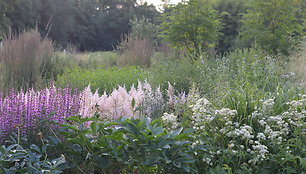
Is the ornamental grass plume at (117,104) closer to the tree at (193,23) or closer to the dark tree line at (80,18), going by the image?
the tree at (193,23)

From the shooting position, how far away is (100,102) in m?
3.44

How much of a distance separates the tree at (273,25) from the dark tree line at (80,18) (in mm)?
23946

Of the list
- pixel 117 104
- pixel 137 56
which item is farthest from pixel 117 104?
pixel 137 56

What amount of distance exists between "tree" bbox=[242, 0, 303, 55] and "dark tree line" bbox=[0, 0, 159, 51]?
23.9m

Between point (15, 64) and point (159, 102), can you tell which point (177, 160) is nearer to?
point (159, 102)

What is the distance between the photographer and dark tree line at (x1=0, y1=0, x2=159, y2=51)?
110ft

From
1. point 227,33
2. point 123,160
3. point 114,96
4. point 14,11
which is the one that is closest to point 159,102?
point 114,96

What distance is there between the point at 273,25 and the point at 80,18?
112 ft

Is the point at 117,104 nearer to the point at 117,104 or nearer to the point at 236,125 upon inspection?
the point at 117,104

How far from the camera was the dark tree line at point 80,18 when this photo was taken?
3353 cm

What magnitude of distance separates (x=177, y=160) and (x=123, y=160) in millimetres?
376

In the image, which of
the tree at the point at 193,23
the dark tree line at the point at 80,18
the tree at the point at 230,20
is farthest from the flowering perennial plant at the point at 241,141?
the dark tree line at the point at 80,18

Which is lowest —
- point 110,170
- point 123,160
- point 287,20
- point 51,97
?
point 110,170

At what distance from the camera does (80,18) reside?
4244cm
